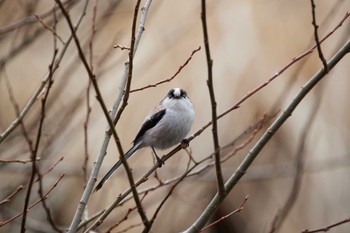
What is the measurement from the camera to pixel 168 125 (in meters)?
3.32

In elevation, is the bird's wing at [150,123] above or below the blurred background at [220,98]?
below

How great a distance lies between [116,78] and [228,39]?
1116 mm

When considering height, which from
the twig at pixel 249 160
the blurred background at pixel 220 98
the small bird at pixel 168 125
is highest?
the blurred background at pixel 220 98

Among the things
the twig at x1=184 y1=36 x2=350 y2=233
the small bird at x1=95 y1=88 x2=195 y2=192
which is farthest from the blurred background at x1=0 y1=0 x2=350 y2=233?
the twig at x1=184 y1=36 x2=350 y2=233

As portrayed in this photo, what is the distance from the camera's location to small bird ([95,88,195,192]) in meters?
3.30

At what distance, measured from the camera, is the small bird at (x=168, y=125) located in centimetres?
330

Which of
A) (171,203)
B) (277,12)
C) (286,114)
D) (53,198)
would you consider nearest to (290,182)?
(171,203)

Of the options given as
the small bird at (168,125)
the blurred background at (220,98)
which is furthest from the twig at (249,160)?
the blurred background at (220,98)

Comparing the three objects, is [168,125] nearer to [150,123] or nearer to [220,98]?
[150,123]

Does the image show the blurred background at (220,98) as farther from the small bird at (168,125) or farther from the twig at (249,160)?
the twig at (249,160)

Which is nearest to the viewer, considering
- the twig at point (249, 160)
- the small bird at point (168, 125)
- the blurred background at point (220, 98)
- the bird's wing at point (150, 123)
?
the twig at point (249, 160)

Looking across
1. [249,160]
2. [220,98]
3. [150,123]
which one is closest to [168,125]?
[150,123]

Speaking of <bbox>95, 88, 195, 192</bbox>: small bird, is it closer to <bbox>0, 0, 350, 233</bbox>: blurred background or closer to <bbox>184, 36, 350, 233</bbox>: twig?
<bbox>184, 36, 350, 233</bbox>: twig

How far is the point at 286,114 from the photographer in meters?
2.21
